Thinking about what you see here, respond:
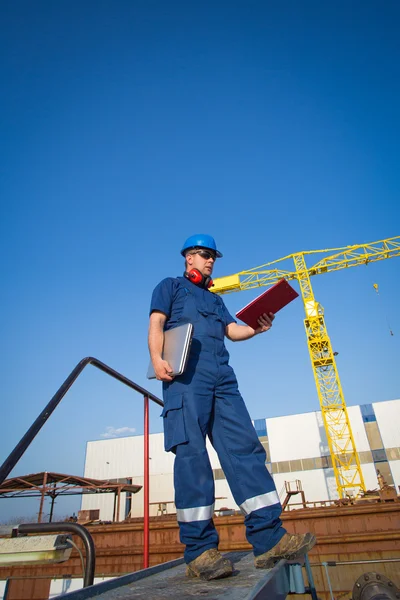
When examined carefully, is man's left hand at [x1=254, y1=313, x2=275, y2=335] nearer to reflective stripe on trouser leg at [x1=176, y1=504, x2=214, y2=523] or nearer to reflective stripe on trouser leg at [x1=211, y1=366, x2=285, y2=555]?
reflective stripe on trouser leg at [x1=211, y1=366, x2=285, y2=555]

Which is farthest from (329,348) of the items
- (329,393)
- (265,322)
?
(265,322)

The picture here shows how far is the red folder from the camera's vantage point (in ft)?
6.92

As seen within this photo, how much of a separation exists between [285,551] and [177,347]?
3.38ft

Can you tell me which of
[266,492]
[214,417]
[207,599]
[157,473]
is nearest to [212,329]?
[214,417]

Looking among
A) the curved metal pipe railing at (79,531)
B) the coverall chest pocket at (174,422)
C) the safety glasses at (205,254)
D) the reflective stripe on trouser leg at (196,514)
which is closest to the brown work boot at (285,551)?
the reflective stripe on trouser leg at (196,514)

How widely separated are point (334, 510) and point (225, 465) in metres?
3.83

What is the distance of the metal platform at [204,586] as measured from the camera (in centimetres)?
117

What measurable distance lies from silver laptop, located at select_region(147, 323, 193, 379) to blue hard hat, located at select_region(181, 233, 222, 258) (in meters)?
0.72

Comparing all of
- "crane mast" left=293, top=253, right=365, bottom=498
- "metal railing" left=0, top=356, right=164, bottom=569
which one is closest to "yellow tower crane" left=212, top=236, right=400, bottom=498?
"crane mast" left=293, top=253, right=365, bottom=498

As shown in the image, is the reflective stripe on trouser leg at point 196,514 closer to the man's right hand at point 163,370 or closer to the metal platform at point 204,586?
the metal platform at point 204,586

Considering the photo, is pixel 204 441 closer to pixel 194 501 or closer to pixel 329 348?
pixel 194 501

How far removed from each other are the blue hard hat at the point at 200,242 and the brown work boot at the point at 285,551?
1704 millimetres

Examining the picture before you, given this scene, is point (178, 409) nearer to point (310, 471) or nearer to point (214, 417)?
point (214, 417)

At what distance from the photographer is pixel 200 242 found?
241 centimetres
